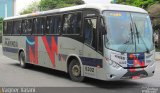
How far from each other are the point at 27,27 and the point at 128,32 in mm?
7060

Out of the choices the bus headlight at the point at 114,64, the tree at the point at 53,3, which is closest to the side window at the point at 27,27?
the bus headlight at the point at 114,64

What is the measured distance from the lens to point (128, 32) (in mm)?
11359

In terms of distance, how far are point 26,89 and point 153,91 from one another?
391 centimetres

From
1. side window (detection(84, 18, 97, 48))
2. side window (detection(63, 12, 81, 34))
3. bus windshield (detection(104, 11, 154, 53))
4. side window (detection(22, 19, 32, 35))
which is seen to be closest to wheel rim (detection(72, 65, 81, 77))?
side window (detection(84, 18, 97, 48))

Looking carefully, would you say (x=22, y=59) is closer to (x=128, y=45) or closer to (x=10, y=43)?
(x=10, y=43)

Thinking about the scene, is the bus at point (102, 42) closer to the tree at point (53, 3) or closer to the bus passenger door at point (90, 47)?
the bus passenger door at point (90, 47)

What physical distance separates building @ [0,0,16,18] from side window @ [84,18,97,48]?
74.3 m

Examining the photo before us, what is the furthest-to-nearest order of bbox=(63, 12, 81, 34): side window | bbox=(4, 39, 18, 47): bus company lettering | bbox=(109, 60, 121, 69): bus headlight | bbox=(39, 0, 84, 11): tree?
1. bbox=(39, 0, 84, 11): tree
2. bbox=(4, 39, 18, 47): bus company lettering
3. bbox=(63, 12, 81, 34): side window
4. bbox=(109, 60, 121, 69): bus headlight

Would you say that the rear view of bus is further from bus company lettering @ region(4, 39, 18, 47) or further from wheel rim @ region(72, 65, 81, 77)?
bus company lettering @ region(4, 39, 18, 47)

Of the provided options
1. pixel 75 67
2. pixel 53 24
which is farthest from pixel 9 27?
pixel 75 67

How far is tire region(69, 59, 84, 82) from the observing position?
12420 millimetres

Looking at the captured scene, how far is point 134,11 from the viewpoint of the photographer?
11.9 m

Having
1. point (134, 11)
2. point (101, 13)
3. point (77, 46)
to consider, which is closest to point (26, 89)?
point (77, 46)

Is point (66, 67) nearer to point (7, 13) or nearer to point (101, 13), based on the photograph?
point (101, 13)
